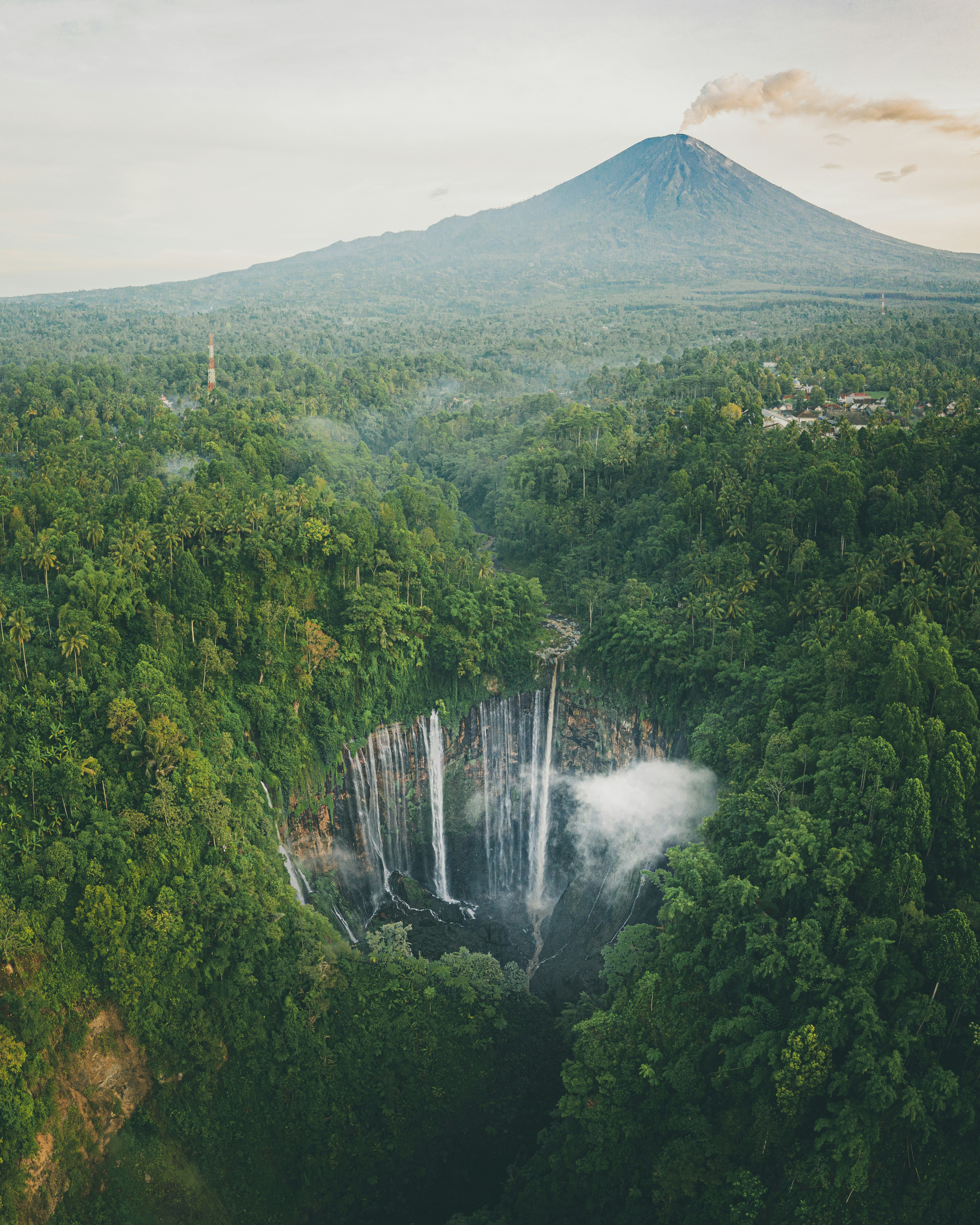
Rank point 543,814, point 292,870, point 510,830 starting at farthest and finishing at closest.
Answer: point 510,830
point 543,814
point 292,870

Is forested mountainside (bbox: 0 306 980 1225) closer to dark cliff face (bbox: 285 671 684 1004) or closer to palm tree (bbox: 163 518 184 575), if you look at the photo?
palm tree (bbox: 163 518 184 575)

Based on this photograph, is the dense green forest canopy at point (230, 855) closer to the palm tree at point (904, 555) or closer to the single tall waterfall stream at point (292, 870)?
the single tall waterfall stream at point (292, 870)

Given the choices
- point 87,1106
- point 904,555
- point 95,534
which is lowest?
point 87,1106

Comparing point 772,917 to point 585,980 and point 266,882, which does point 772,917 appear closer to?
point 585,980

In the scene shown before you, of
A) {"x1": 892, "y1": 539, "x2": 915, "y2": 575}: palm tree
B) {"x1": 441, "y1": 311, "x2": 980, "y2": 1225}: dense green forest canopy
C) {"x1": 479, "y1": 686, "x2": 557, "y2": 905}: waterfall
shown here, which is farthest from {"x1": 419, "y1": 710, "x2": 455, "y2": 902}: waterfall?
{"x1": 892, "y1": 539, "x2": 915, "y2": 575}: palm tree

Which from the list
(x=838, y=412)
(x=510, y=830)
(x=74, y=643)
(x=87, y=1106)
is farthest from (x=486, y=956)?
(x=838, y=412)

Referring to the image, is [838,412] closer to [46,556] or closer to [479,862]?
[479,862]
